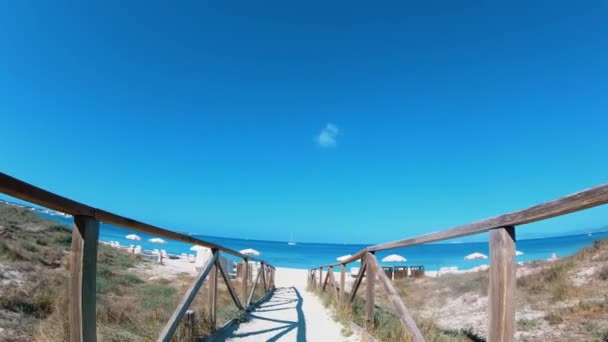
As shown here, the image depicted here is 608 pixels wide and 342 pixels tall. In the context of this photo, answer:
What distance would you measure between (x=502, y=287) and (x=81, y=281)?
2385mm

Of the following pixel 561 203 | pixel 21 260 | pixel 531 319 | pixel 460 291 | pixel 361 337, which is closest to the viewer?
pixel 561 203

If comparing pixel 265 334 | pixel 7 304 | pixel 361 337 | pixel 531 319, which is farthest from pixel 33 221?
pixel 531 319

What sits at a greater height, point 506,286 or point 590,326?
point 506,286

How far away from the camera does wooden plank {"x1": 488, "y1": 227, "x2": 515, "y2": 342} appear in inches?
86.9

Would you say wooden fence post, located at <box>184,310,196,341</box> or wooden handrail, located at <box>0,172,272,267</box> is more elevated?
wooden handrail, located at <box>0,172,272,267</box>

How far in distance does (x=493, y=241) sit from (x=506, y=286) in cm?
29

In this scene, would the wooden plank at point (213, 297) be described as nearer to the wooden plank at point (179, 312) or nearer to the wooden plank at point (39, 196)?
the wooden plank at point (179, 312)

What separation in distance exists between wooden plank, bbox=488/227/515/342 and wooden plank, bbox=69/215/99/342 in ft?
7.70

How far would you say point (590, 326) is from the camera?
4.83 meters

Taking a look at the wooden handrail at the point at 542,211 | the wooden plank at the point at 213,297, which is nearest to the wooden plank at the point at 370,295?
the wooden plank at the point at 213,297

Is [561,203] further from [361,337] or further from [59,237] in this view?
[59,237]

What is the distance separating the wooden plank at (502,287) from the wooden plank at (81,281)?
2346mm

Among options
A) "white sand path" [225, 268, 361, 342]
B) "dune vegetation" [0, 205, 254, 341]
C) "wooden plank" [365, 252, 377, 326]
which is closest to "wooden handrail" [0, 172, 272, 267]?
"dune vegetation" [0, 205, 254, 341]

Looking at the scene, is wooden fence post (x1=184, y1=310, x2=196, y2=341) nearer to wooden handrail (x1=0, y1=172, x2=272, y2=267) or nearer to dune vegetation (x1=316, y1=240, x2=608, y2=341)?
wooden handrail (x1=0, y1=172, x2=272, y2=267)
